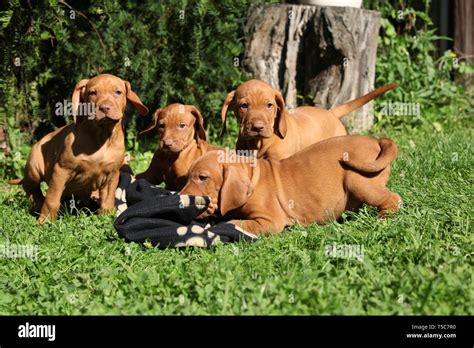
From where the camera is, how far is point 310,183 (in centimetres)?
538

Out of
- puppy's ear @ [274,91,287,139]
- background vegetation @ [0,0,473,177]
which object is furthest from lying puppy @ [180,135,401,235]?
background vegetation @ [0,0,473,177]

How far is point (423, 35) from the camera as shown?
1020 cm

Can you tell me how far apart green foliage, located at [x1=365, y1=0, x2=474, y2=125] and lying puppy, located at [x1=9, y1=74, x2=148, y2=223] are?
4.63 m

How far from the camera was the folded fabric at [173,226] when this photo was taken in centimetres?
484

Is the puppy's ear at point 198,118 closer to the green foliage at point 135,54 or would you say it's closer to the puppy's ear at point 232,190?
the puppy's ear at point 232,190

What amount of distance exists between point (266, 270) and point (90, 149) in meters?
2.17

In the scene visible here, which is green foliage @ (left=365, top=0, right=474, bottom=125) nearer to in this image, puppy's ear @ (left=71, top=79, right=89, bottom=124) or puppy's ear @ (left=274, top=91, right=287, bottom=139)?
puppy's ear @ (left=274, top=91, right=287, bottom=139)

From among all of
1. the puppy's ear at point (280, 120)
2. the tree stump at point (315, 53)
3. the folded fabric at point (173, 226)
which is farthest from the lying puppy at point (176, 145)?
the tree stump at point (315, 53)

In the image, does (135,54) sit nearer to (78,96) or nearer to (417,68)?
(78,96)

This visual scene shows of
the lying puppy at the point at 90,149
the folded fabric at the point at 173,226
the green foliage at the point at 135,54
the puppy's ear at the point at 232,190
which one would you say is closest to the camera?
the folded fabric at the point at 173,226

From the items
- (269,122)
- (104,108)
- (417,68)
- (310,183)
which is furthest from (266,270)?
(417,68)

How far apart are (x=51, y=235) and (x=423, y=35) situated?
6.92m

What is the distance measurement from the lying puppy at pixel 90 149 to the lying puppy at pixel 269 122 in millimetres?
857
